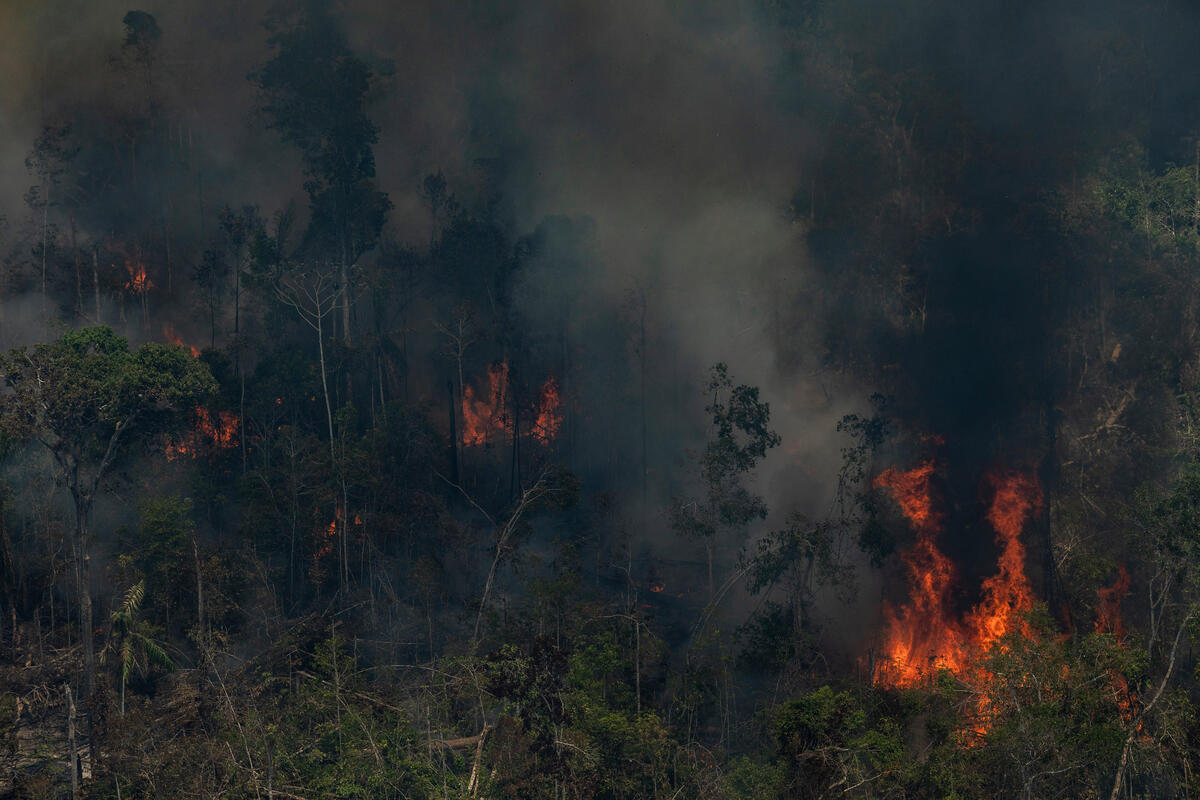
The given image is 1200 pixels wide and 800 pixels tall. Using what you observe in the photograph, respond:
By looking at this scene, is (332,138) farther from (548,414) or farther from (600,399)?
(600,399)

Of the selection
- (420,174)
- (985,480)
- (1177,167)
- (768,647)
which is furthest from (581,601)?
(1177,167)

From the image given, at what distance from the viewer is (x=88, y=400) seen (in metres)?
38.9

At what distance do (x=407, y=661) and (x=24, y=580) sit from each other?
14.2 m

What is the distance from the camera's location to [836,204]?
59219 millimetres

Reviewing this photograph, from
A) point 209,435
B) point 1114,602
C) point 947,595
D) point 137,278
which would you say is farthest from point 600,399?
point 1114,602

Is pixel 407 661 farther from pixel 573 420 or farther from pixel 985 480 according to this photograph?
pixel 985 480

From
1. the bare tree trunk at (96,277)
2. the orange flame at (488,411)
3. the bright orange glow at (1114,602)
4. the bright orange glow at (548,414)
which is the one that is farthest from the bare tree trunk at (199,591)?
the bright orange glow at (1114,602)

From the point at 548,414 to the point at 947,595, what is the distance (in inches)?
811

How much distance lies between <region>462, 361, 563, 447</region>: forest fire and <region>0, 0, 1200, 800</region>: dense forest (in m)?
0.20

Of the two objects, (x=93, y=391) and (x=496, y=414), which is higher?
(x=496, y=414)

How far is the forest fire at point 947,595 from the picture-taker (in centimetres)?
4766

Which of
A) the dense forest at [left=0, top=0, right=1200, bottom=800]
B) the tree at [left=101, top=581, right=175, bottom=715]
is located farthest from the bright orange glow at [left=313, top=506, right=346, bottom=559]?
the tree at [left=101, top=581, right=175, bottom=715]

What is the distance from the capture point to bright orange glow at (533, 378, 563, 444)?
57.2 metres

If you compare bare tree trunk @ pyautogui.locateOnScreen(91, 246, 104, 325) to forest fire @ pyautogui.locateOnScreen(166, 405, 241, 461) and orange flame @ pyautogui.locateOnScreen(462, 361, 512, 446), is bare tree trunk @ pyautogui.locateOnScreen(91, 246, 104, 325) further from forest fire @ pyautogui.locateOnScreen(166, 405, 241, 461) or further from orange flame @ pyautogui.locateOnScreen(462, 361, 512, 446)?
orange flame @ pyautogui.locateOnScreen(462, 361, 512, 446)
